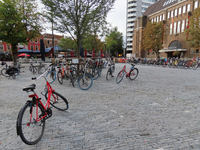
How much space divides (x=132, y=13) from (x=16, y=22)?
75.9m

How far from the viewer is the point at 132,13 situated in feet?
266

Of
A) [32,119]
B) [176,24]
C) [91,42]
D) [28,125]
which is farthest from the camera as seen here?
[176,24]

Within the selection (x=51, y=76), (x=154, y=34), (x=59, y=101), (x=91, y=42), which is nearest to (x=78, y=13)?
(x=51, y=76)

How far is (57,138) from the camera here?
2.75m

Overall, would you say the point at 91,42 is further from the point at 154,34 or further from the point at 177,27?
the point at 177,27

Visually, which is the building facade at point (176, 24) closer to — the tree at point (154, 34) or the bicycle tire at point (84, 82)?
the tree at point (154, 34)

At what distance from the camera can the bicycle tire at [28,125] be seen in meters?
2.38

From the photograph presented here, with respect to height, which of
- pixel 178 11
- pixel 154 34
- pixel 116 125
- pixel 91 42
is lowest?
pixel 116 125

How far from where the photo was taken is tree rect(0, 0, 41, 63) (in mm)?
15547

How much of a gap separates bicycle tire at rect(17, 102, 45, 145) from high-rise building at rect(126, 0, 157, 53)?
82718 millimetres

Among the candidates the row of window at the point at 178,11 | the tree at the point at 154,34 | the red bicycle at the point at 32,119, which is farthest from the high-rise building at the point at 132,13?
the red bicycle at the point at 32,119

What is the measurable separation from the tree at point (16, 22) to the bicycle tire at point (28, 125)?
15585 millimetres

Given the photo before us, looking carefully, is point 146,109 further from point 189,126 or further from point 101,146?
point 101,146

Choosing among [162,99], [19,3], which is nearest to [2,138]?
[162,99]
